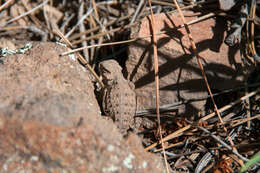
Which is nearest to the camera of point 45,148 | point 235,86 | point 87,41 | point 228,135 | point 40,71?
point 45,148

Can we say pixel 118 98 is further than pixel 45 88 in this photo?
Yes

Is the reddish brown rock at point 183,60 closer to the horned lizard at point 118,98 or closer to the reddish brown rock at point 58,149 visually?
the horned lizard at point 118,98

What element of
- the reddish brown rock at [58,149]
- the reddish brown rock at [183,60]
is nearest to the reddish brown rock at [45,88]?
the reddish brown rock at [58,149]

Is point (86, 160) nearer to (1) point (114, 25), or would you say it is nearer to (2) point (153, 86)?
(2) point (153, 86)

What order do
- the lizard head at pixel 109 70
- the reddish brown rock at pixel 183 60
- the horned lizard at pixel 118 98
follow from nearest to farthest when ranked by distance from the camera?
1. the horned lizard at pixel 118 98
2. the reddish brown rock at pixel 183 60
3. the lizard head at pixel 109 70

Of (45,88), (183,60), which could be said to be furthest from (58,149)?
(183,60)

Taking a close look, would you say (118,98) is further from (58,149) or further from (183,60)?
(58,149)

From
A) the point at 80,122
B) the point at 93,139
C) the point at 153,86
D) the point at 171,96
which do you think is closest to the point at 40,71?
the point at 80,122
